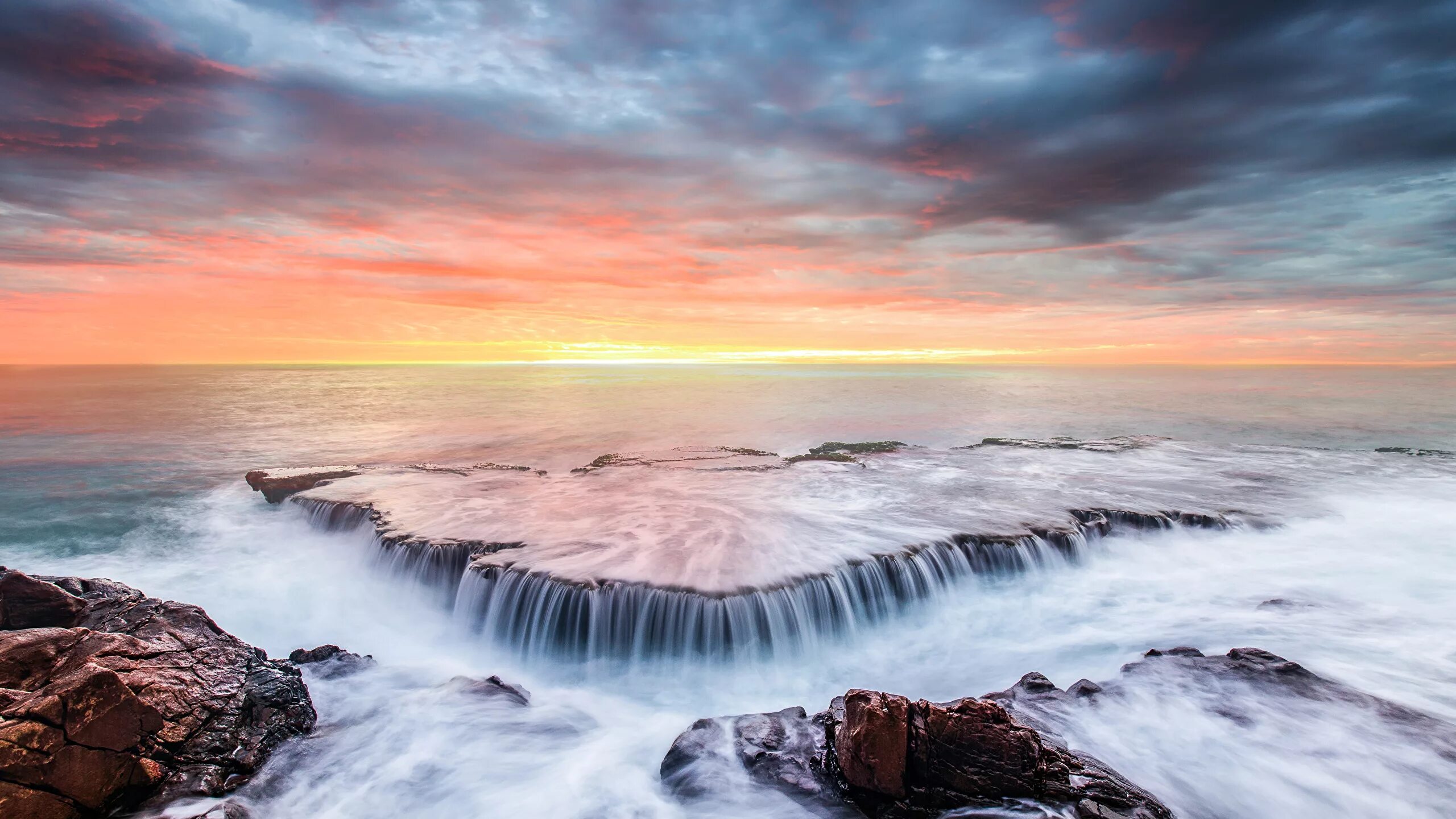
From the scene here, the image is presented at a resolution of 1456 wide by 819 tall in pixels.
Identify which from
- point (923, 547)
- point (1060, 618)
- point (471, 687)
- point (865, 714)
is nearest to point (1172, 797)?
point (865, 714)

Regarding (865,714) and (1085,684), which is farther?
(1085,684)

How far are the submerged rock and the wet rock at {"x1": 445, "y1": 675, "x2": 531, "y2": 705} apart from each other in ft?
12.3

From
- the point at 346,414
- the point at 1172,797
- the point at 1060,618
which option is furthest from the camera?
the point at 346,414

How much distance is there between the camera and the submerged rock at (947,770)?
496 cm

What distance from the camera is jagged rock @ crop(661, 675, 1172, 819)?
16.3ft

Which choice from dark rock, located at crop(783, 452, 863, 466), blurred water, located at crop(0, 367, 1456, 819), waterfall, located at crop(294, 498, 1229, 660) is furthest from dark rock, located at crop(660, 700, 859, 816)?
dark rock, located at crop(783, 452, 863, 466)

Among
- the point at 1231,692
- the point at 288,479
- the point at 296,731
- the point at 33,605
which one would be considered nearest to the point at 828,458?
the point at 1231,692

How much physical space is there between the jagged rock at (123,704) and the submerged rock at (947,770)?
16.8ft

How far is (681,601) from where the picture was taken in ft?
29.2

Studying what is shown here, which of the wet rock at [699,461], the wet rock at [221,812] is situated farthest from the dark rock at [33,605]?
the wet rock at [699,461]

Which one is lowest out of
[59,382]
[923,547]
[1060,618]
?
[59,382]

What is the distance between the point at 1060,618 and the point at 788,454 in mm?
15307

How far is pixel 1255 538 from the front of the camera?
42.7 ft

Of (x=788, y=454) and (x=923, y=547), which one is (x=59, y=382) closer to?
(x=788, y=454)
